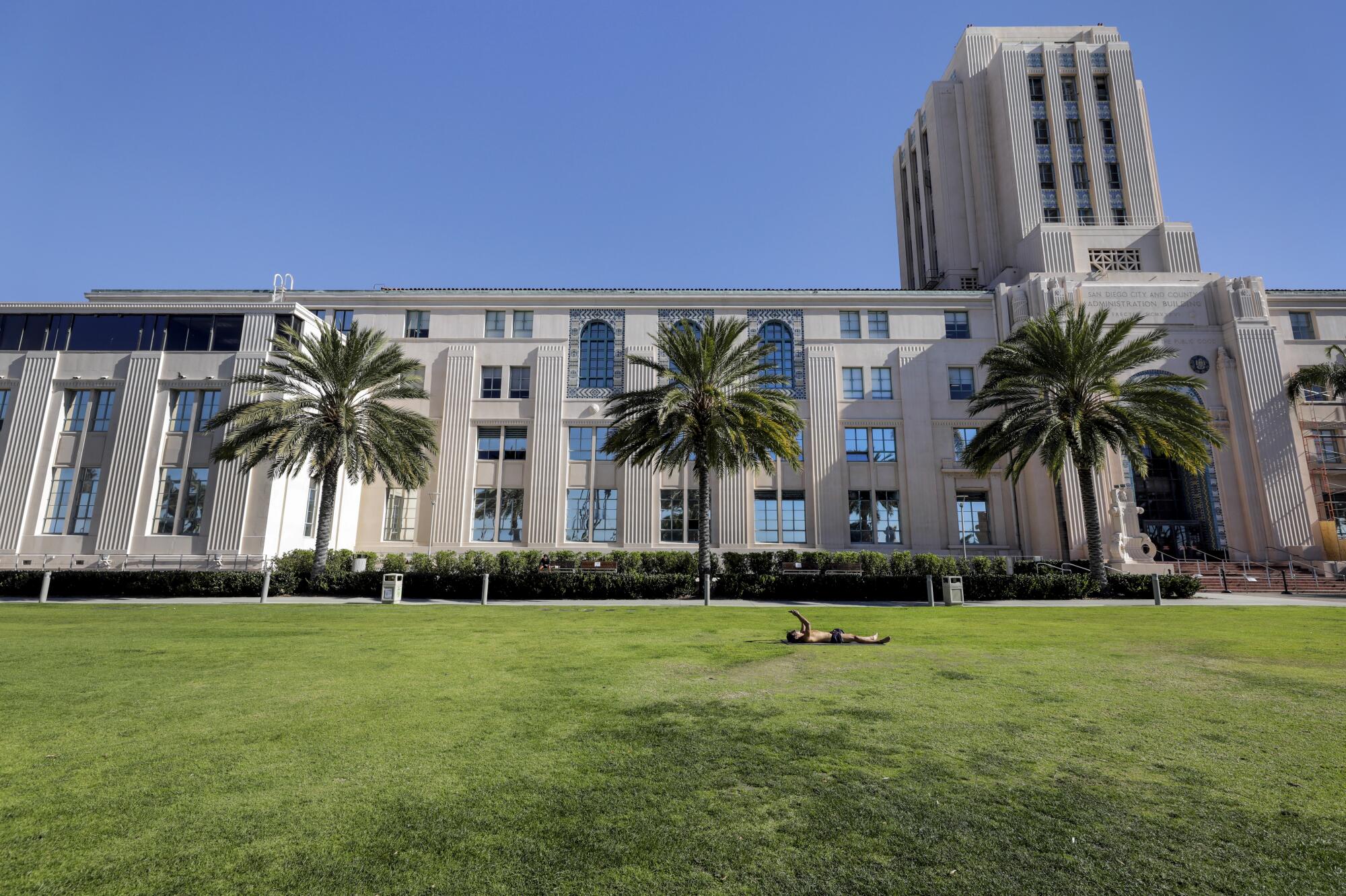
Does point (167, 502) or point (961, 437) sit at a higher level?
point (961, 437)

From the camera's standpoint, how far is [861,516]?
121 feet

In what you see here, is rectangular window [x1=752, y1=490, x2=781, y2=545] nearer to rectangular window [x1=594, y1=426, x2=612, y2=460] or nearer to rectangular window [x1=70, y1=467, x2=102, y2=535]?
rectangular window [x1=594, y1=426, x2=612, y2=460]

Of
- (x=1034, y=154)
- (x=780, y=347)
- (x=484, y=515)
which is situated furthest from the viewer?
(x=1034, y=154)

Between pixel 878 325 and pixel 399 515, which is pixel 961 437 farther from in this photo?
pixel 399 515

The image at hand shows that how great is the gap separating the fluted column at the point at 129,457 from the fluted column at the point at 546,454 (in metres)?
18.6

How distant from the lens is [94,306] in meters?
35.1

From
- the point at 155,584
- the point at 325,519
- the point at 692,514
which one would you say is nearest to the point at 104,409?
the point at 155,584

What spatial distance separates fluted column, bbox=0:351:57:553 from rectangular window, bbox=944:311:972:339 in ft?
165

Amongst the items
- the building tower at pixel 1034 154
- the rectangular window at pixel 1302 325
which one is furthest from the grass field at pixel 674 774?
the building tower at pixel 1034 154

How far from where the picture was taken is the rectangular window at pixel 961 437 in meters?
37.7

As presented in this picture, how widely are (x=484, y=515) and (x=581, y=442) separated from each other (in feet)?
22.5

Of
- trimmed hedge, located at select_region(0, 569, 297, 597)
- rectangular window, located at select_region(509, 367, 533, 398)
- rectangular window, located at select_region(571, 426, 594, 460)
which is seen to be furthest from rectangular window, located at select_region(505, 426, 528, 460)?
trimmed hedge, located at select_region(0, 569, 297, 597)

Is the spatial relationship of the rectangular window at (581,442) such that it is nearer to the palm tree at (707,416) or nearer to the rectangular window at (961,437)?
the palm tree at (707,416)

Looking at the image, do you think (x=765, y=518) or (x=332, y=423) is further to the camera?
(x=765, y=518)
